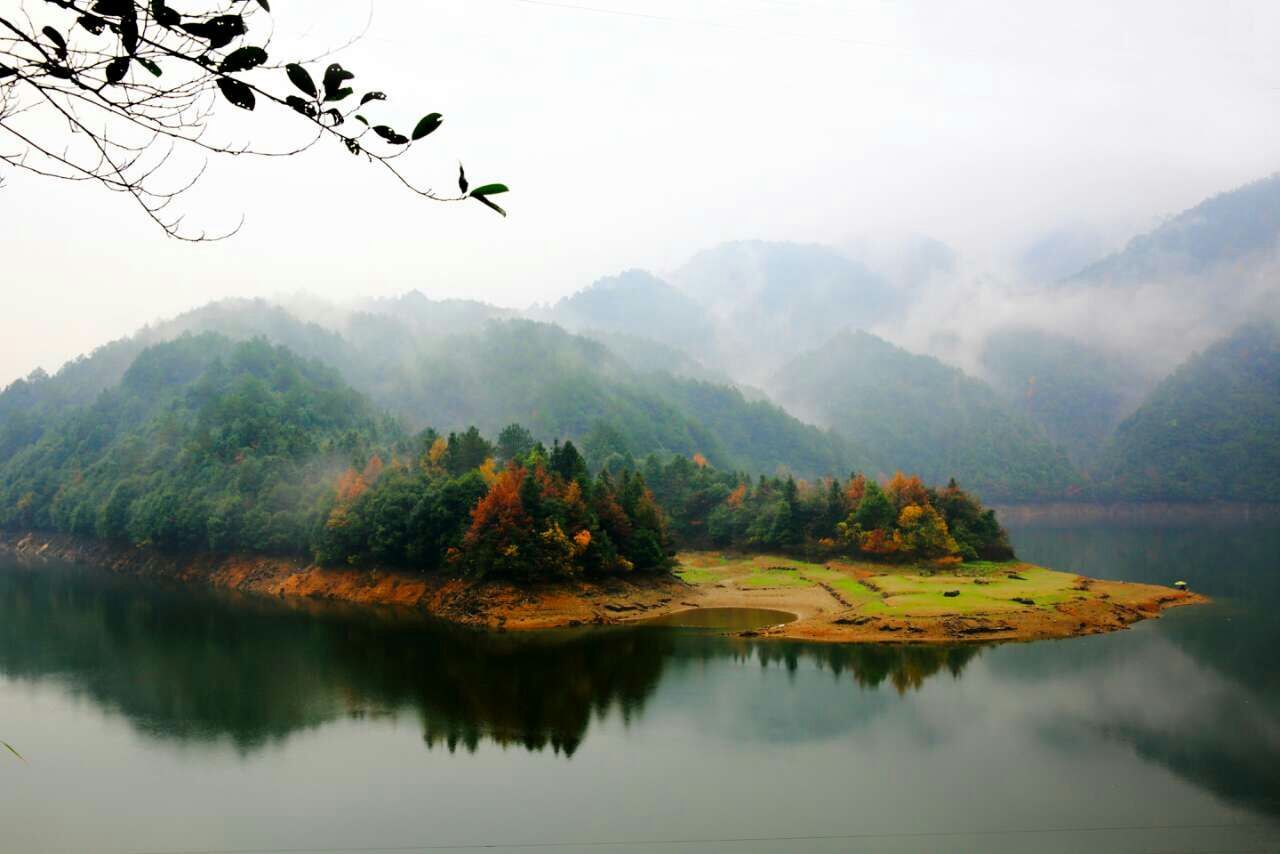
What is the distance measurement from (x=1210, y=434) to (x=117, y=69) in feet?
532

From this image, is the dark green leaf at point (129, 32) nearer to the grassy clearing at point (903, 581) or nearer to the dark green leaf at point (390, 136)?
the dark green leaf at point (390, 136)

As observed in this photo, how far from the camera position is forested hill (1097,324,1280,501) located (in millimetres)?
123250

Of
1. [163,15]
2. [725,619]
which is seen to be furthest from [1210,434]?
[163,15]

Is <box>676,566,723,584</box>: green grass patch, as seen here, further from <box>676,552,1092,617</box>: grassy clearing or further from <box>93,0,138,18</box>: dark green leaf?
<box>93,0,138,18</box>: dark green leaf

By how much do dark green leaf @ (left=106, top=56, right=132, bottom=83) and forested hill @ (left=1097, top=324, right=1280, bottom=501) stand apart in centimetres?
14580

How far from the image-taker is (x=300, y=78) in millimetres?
3533

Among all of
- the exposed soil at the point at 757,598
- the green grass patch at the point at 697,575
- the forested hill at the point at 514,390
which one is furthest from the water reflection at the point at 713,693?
the forested hill at the point at 514,390

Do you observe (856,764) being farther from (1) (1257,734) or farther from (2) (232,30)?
(2) (232,30)

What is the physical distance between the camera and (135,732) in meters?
22.2

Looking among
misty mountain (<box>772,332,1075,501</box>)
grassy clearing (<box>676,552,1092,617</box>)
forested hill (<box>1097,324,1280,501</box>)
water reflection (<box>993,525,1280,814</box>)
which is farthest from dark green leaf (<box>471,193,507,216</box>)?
misty mountain (<box>772,332,1075,501</box>)

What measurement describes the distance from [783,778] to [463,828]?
24.0 feet

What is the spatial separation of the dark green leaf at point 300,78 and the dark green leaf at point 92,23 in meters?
0.86

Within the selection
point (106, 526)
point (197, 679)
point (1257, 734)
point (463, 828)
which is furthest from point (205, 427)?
point (1257, 734)

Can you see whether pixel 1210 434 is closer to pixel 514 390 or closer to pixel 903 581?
pixel 903 581
